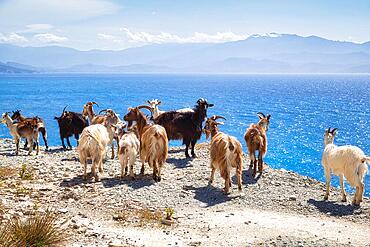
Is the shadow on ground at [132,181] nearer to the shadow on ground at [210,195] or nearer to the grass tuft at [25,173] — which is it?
the shadow on ground at [210,195]

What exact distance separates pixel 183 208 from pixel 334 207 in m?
4.40

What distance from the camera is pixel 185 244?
7.99m

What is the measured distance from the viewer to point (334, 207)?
36.1 feet

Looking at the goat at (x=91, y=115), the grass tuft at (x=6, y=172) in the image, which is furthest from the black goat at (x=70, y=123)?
the grass tuft at (x=6, y=172)

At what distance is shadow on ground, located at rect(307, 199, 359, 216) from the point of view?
34.8 feet

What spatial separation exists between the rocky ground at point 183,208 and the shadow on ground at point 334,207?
0.03 metres

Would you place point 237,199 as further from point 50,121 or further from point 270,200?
point 50,121

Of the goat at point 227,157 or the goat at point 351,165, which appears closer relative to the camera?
the goat at point 351,165

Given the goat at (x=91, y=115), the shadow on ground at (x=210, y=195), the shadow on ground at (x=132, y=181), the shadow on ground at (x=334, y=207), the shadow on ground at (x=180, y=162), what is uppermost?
the goat at (x=91, y=115)

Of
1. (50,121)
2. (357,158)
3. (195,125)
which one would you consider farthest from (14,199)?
(50,121)

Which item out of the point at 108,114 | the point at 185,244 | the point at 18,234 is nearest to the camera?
the point at 18,234

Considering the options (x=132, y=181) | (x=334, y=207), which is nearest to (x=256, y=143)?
(x=334, y=207)

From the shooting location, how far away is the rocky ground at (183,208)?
8359 millimetres

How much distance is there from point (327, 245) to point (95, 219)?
5.36 metres
